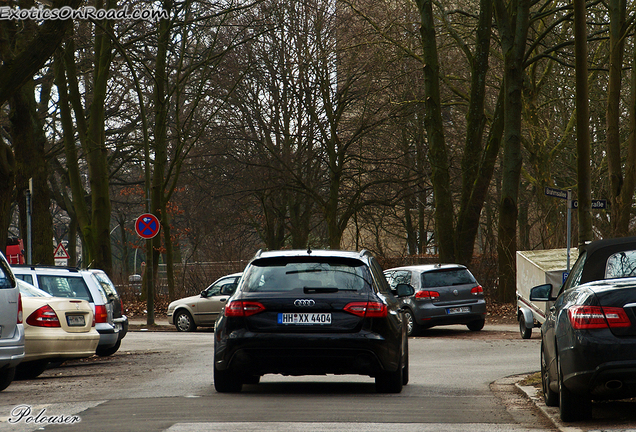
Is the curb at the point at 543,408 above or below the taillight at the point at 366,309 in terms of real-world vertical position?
below

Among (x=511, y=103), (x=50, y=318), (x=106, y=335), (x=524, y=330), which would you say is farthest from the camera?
(x=511, y=103)

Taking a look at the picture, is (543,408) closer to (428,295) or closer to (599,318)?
(599,318)

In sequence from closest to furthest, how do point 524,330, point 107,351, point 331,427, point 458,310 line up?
point 331,427
point 107,351
point 524,330
point 458,310

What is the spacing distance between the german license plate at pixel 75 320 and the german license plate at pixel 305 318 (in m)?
4.93

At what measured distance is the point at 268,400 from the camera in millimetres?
9625

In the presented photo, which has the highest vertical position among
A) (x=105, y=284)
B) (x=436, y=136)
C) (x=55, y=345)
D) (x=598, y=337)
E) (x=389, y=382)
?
(x=436, y=136)

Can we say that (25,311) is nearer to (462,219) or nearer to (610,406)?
(610,406)

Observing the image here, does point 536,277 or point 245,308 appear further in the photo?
point 536,277

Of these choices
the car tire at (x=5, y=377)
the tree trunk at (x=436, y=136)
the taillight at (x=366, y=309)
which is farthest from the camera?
the tree trunk at (x=436, y=136)

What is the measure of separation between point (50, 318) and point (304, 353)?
5.08m

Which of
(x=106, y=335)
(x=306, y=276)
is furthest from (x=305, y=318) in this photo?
(x=106, y=335)

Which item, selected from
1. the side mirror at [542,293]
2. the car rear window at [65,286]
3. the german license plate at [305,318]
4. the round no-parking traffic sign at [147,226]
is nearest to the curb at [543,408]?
the side mirror at [542,293]

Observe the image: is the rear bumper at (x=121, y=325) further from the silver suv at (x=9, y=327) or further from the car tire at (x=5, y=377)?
the silver suv at (x=9, y=327)

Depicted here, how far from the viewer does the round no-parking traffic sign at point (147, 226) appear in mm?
25875
